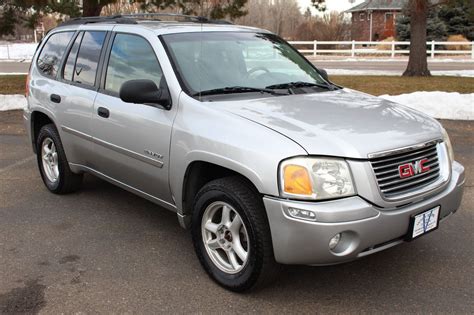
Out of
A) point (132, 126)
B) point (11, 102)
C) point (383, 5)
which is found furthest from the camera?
point (383, 5)

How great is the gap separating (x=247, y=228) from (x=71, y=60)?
9.64ft

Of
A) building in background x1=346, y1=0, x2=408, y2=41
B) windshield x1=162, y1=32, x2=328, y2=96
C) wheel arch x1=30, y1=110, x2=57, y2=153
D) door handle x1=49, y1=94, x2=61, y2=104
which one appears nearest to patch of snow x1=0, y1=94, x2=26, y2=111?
wheel arch x1=30, y1=110, x2=57, y2=153

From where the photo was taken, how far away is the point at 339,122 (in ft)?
11.4

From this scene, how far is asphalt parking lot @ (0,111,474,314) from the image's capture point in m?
3.38

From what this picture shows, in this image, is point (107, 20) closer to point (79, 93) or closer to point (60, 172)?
point (79, 93)

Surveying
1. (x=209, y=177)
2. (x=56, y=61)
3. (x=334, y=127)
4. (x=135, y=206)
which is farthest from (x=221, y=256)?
(x=56, y=61)

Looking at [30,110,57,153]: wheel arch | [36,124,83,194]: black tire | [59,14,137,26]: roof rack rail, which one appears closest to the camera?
[59,14,137,26]: roof rack rail

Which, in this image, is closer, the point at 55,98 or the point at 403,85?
the point at 55,98

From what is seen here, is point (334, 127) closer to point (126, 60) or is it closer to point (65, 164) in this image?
point (126, 60)

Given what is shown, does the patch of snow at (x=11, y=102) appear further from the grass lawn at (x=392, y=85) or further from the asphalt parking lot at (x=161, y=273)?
the asphalt parking lot at (x=161, y=273)

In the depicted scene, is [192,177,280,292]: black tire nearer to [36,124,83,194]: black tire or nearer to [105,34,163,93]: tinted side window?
[105,34,163,93]: tinted side window

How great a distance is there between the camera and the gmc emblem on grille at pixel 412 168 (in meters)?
3.31

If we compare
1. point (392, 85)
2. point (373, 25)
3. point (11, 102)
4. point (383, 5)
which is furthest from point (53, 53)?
point (373, 25)

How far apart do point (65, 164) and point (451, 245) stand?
3.74 metres
